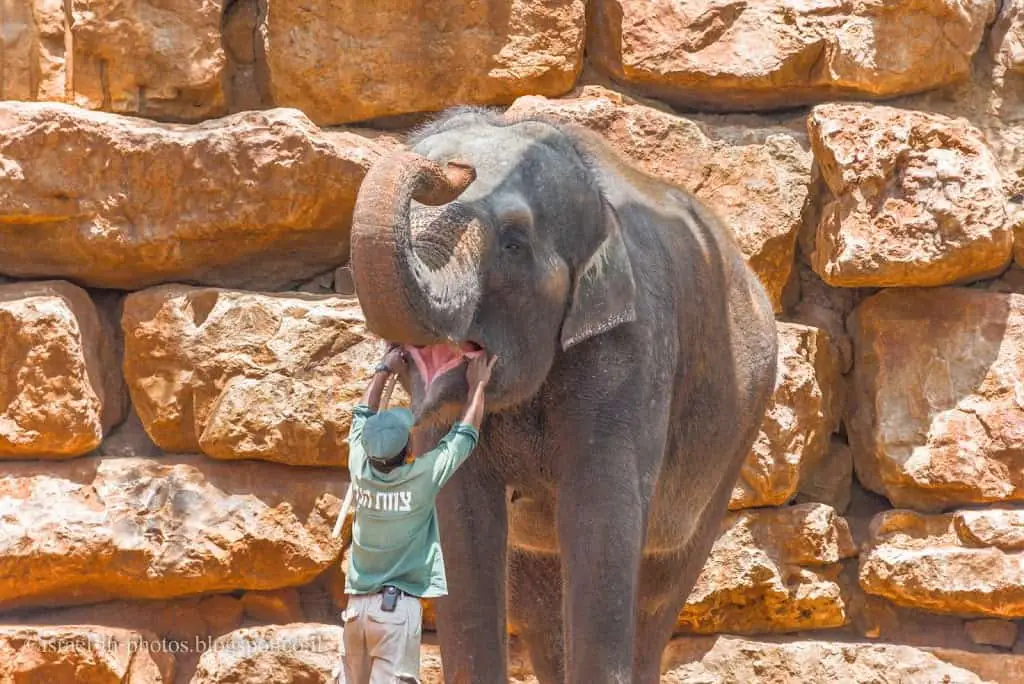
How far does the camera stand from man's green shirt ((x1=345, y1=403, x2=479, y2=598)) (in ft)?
9.38

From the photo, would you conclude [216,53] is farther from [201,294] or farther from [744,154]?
[744,154]

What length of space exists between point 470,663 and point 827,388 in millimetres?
1668

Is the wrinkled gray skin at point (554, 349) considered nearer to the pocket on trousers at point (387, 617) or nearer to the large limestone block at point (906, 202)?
the pocket on trousers at point (387, 617)

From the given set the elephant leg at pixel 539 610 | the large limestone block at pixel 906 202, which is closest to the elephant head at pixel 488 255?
the elephant leg at pixel 539 610

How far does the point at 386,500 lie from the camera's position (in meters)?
2.87

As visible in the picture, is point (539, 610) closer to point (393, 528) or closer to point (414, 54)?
point (393, 528)

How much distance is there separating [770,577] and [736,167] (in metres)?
1.05

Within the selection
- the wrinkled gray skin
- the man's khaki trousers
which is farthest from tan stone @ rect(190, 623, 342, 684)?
Answer: the man's khaki trousers

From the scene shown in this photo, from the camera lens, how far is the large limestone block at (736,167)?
4.40 meters

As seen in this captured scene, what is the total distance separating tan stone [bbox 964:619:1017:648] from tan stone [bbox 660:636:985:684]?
98mm

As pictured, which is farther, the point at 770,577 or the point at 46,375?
the point at 770,577

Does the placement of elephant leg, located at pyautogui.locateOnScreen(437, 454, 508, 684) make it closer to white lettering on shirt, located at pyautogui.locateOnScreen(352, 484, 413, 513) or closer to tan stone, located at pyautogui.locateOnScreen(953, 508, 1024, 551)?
white lettering on shirt, located at pyautogui.locateOnScreen(352, 484, 413, 513)

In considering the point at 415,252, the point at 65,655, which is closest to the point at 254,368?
the point at 65,655

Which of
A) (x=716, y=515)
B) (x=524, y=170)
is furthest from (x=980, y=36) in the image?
(x=524, y=170)
